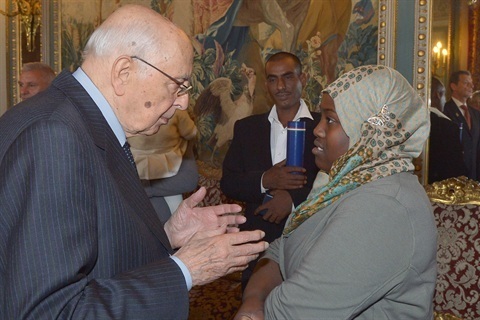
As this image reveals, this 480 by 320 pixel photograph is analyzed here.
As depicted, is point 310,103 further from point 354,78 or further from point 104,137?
point 104,137

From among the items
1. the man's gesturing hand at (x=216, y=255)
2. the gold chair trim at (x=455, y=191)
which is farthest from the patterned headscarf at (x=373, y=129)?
the gold chair trim at (x=455, y=191)

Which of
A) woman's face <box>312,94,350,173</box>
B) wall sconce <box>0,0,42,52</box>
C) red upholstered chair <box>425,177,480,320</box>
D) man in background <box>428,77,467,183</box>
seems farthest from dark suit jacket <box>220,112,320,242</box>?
wall sconce <box>0,0,42,52</box>

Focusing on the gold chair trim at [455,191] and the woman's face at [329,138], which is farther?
the gold chair trim at [455,191]

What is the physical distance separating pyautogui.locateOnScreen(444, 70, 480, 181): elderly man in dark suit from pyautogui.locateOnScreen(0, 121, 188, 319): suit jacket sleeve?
3464 millimetres

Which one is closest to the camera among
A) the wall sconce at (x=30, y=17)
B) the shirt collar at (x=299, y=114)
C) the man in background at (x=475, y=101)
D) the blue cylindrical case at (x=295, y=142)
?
the blue cylindrical case at (x=295, y=142)

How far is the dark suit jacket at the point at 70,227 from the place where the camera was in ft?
5.14

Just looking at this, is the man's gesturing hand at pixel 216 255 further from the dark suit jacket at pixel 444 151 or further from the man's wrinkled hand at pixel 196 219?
the dark suit jacket at pixel 444 151

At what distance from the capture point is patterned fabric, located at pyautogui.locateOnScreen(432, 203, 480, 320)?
3.63 m

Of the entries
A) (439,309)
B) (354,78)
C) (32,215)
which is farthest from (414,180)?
(439,309)

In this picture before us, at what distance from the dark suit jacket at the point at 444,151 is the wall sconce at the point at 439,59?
12.9 inches

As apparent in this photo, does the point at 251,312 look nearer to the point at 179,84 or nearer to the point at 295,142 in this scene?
the point at 179,84

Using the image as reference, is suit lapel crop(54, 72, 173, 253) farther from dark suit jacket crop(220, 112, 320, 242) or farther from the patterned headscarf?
dark suit jacket crop(220, 112, 320, 242)

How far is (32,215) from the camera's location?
1567 mm

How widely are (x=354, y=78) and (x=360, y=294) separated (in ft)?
2.76
